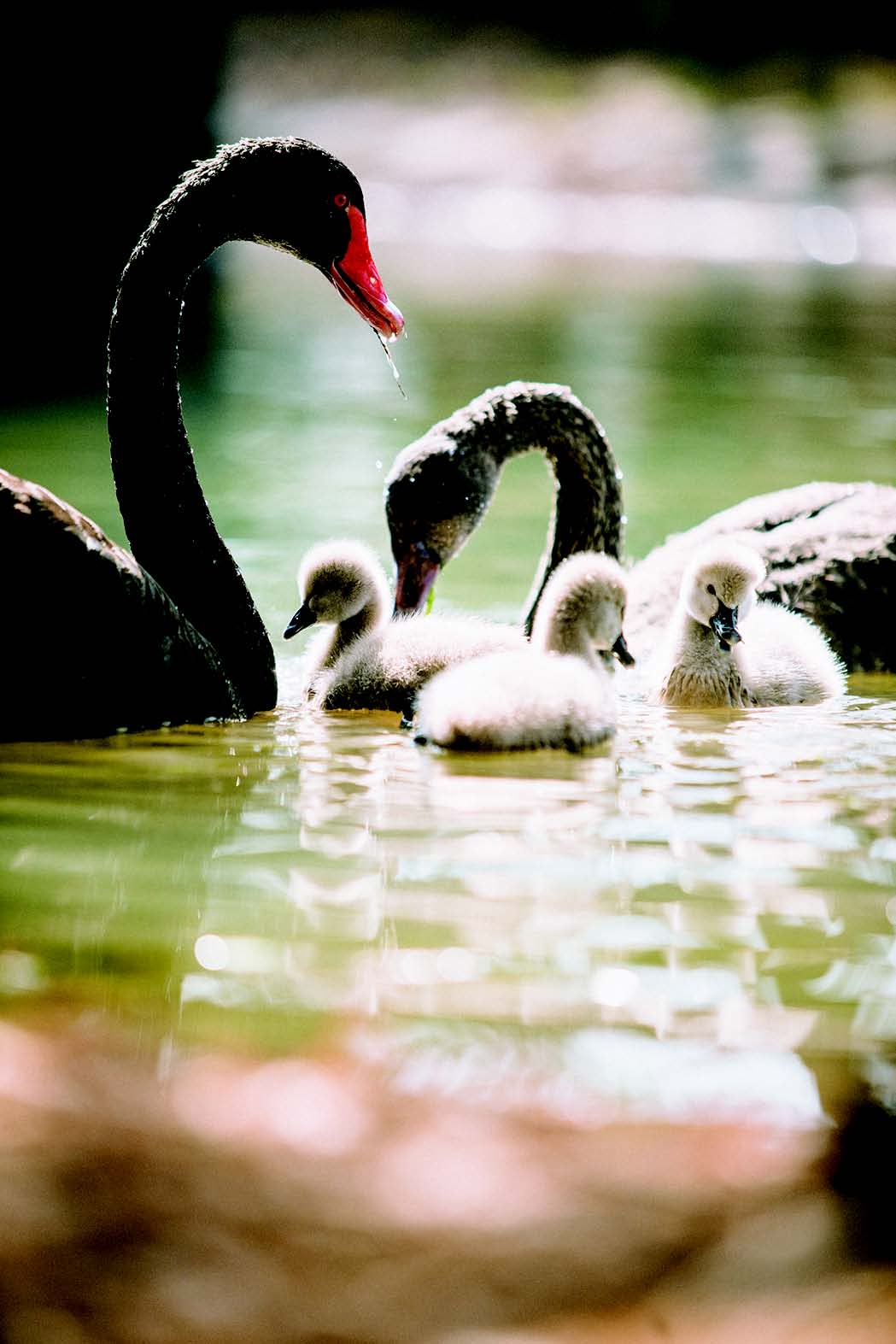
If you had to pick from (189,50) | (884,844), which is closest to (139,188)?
(189,50)

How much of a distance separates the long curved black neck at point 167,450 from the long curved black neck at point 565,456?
91cm

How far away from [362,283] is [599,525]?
3.59ft

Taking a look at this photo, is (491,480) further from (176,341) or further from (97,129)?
(97,129)

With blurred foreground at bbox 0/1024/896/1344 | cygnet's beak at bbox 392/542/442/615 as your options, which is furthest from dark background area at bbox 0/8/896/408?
blurred foreground at bbox 0/1024/896/1344

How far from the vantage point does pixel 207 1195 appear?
74.1 inches

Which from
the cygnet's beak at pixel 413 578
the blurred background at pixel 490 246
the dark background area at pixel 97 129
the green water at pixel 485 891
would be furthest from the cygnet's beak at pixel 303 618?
the dark background area at pixel 97 129

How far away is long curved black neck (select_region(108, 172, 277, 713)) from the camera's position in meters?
4.30

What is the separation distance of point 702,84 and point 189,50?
13989mm

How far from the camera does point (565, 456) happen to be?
5.16m

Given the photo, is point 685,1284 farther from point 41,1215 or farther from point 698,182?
point 698,182

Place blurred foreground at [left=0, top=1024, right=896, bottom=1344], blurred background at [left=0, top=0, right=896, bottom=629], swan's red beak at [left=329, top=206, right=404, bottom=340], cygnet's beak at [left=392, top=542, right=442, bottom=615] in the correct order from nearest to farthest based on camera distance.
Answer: blurred foreground at [left=0, top=1024, right=896, bottom=1344] → swan's red beak at [left=329, top=206, right=404, bottom=340] → cygnet's beak at [left=392, top=542, right=442, bottom=615] → blurred background at [left=0, top=0, right=896, bottom=629]

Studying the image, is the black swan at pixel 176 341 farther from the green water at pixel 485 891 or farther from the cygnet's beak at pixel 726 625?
the cygnet's beak at pixel 726 625

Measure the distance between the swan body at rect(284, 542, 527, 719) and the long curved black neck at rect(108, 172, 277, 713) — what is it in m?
0.15

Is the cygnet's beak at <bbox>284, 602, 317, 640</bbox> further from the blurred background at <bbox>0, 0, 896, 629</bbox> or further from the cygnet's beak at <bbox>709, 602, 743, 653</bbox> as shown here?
the blurred background at <bbox>0, 0, 896, 629</bbox>
